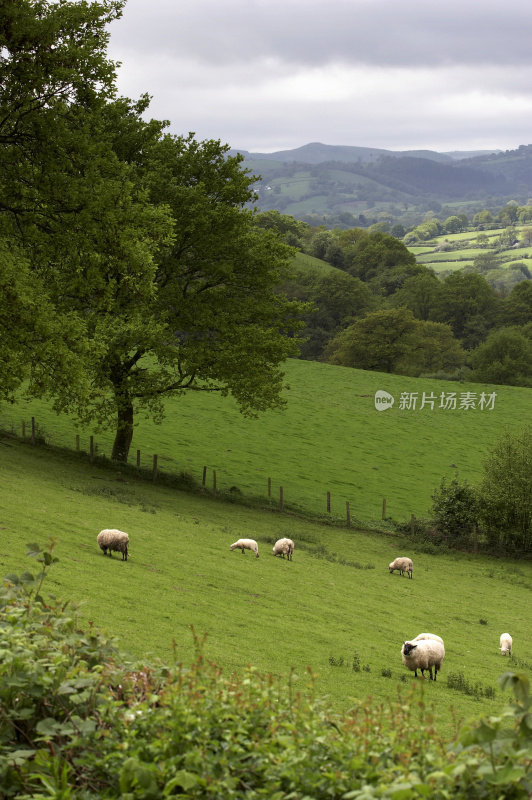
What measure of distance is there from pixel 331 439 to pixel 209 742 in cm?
6219

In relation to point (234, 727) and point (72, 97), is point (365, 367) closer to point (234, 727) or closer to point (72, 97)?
point (72, 97)

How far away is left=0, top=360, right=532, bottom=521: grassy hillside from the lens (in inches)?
2041

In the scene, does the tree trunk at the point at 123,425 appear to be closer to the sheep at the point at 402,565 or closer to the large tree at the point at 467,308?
the sheep at the point at 402,565

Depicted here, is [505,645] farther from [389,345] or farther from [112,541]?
[389,345]

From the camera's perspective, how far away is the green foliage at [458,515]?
46.2m

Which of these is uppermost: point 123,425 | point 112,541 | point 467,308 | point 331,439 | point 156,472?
point 467,308

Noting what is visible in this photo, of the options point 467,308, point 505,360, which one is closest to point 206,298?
point 505,360

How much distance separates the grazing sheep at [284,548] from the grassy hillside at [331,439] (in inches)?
584

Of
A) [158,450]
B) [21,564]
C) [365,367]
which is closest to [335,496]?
[158,450]

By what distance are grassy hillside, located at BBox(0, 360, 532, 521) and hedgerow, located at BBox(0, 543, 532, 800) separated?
128 ft

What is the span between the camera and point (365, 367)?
11281 centimetres

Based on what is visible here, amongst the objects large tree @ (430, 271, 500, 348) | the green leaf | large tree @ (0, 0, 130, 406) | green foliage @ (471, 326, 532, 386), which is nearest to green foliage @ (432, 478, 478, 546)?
large tree @ (0, 0, 130, 406)

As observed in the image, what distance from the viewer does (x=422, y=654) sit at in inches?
703

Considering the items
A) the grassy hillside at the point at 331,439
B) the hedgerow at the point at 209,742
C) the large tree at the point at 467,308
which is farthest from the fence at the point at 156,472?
the large tree at the point at 467,308
